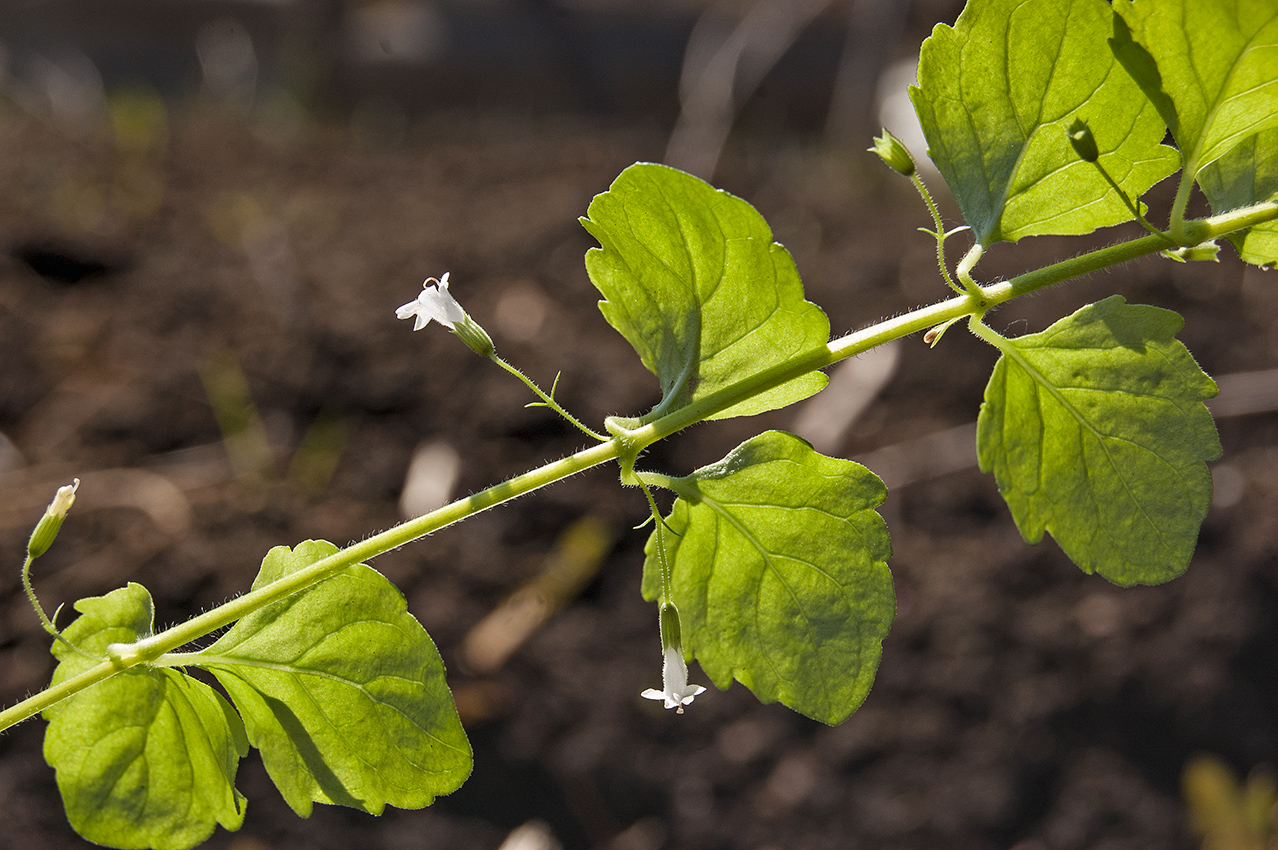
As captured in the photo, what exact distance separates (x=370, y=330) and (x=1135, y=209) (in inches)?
122

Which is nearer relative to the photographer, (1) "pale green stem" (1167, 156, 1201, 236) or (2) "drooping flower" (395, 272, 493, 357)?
(1) "pale green stem" (1167, 156, 1201, 236)

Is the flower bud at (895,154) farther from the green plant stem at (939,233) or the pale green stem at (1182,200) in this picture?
the pale green stem at (1182,200)

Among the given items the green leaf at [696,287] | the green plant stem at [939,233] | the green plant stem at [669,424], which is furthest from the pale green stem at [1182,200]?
the green leaf at [696,287]

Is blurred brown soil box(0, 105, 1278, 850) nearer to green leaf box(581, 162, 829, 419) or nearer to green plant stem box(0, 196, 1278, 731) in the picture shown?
green plant stem box(0, 196, 1278, 731)

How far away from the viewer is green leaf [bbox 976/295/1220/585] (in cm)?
96

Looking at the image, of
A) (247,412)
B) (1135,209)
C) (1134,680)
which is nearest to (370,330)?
(247,412)

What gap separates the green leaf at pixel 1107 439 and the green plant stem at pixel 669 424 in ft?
0.36

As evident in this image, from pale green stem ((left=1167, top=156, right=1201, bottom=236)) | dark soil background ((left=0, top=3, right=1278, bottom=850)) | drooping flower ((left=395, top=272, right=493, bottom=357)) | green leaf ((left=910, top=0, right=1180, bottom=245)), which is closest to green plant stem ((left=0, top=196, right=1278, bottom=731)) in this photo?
pale green stem ((left=1167, top=156, right=1201, bottom=236))

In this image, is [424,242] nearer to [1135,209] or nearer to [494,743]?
[494,743]

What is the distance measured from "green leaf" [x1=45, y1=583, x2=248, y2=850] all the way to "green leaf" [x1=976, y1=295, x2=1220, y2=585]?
87 centimetres

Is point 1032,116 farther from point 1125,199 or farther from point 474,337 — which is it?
point 474,337

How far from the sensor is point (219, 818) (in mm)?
1057

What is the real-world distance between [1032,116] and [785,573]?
509 mm

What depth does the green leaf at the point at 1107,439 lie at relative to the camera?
0.96 meters
